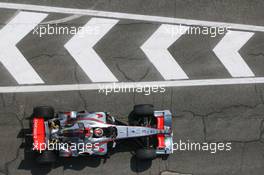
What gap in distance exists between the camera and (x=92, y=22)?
33.3 feet

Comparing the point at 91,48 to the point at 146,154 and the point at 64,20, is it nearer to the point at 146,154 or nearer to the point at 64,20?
the point at 64,20

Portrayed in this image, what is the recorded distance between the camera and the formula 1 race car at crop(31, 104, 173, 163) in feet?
30.3

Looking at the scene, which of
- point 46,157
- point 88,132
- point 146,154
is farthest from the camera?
point 146,154

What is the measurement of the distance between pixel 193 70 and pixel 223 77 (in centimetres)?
86

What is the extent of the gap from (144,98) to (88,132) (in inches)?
72.3

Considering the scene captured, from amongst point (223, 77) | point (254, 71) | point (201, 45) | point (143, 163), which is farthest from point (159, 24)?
point (143, 163)

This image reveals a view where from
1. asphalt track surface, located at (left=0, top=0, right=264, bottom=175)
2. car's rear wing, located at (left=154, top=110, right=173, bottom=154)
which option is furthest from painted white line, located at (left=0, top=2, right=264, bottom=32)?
car's rear wing, located at (left=154, top=110, right=173, bottom=154)

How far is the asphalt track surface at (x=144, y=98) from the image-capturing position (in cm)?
981

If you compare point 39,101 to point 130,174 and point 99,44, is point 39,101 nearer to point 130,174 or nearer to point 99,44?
point 99,44

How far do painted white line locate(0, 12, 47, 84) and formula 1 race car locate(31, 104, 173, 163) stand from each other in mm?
1046

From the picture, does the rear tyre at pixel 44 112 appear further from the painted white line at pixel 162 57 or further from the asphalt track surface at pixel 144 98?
the painted white line at pixel 162 57

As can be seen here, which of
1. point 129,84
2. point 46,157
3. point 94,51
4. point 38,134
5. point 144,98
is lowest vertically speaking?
point 46,157

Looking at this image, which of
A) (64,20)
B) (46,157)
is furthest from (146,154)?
(64,20)

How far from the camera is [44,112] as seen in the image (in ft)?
30.7
